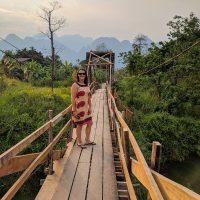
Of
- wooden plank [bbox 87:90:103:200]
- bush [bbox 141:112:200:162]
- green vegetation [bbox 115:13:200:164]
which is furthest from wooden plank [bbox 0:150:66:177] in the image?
bush [bbox 141:112:200:162]

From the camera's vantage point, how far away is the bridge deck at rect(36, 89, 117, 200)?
417cm

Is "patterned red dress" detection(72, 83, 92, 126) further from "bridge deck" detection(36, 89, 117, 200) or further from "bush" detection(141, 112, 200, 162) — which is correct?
"bush" detection(141, 112, 200, 162)

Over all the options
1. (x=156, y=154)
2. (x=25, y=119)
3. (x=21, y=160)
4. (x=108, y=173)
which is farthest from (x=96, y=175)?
(x=25, y=119)

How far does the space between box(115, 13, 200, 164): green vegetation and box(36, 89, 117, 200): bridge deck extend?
28.0 feet

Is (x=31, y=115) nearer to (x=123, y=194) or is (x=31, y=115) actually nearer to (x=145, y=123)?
(x=145, y=123)

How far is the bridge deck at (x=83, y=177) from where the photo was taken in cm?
417

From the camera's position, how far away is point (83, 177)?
4.80 m

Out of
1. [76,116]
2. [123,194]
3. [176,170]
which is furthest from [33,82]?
[123,194]

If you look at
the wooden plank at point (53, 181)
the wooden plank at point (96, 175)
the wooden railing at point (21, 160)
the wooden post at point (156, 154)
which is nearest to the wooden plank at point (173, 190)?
the wooden post at point (156, 154)

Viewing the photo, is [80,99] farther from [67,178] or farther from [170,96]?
[170,96]

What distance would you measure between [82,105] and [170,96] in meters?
16.3

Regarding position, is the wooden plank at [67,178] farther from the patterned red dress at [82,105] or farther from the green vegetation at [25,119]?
the green vegetation at [25,119]

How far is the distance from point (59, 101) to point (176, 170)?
7687 mm

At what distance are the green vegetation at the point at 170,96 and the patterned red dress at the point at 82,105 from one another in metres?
8.52
